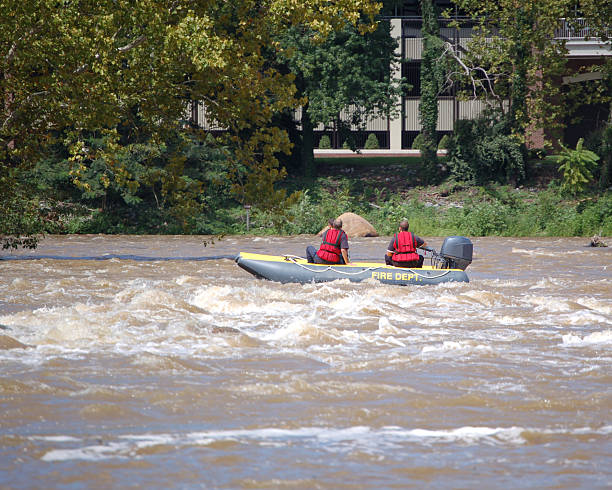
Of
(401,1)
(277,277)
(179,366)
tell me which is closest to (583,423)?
(179,366)

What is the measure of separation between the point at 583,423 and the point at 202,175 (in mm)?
23051

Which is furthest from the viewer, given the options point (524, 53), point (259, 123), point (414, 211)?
point (524, 53)

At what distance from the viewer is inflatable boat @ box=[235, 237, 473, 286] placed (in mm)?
15281

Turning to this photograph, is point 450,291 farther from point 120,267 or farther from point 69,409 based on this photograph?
point 69,409

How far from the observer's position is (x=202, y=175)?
28.9 meters

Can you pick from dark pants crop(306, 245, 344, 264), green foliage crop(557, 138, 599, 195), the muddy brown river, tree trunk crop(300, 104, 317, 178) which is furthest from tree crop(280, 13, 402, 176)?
the muddy brown river

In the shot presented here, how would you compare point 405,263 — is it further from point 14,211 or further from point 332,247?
point 14,211

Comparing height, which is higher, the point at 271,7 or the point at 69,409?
the point at 271,7

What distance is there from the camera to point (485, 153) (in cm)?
3238

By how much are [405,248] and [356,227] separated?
12.1 meters

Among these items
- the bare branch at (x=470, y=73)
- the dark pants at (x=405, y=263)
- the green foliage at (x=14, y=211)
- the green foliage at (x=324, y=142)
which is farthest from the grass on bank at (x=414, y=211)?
the green foliage at (x=324, y=142)

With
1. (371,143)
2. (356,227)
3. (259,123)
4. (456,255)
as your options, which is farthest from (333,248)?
(371,143)

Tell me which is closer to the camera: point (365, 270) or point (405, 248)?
point (365, 270)

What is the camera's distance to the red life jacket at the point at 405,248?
15625 mm
